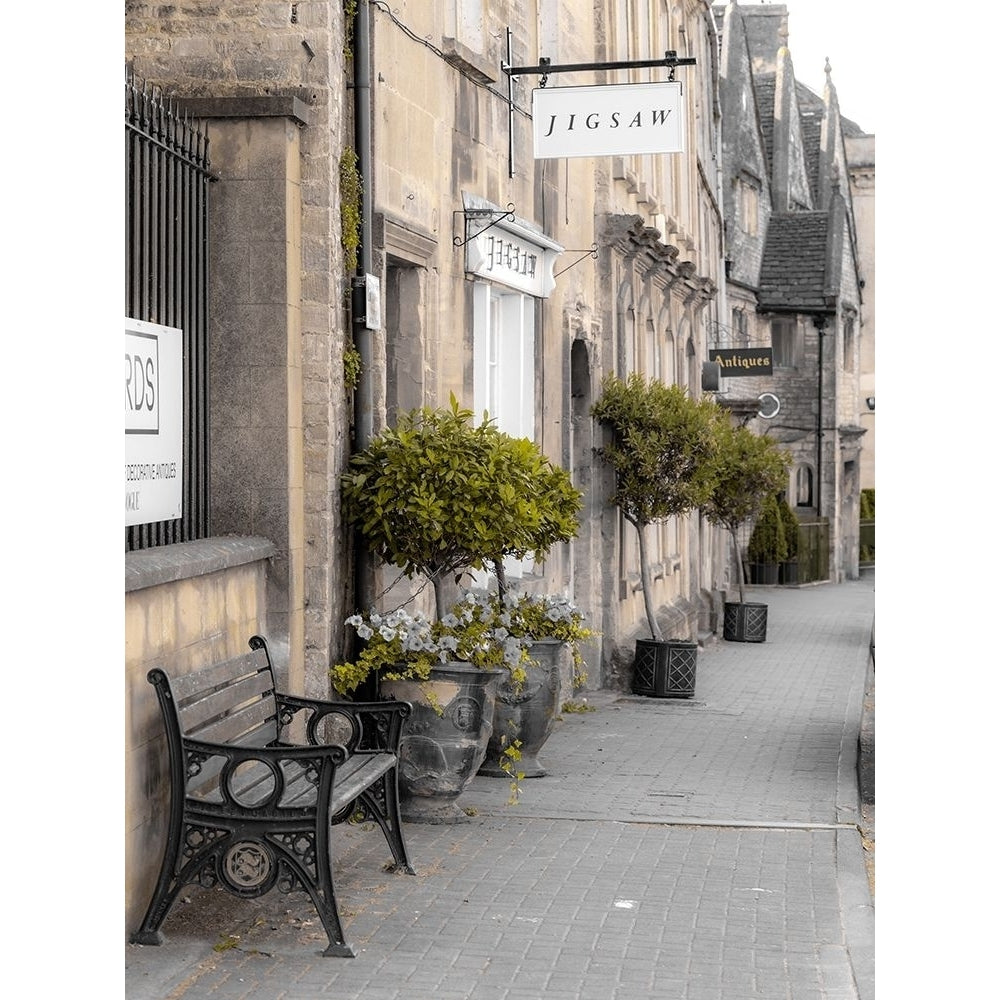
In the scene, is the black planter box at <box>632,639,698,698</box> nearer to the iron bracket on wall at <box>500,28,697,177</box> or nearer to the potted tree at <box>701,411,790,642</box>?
the potted tree at <box>701,411,790,642</box>

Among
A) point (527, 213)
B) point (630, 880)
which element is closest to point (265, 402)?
point (630, 880)

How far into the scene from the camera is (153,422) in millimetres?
7504

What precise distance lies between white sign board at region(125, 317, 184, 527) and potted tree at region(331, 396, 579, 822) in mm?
1271

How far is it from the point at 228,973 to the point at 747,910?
7.97 ft

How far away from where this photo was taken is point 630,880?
25.8ft

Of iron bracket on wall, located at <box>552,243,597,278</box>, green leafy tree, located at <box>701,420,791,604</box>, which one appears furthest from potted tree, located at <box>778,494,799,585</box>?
iron bracket on wall, located at <box>552,243,597,278</box>

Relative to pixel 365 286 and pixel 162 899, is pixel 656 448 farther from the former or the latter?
pixel 162 899

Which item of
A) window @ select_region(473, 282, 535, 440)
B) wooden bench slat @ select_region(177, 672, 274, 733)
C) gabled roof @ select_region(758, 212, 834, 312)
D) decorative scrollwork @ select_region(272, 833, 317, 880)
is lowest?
decorative scrollwork @ select_region(272, 833, 317, 880)

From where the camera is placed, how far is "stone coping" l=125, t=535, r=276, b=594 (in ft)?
21.2

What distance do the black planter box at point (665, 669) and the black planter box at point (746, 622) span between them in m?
7.42

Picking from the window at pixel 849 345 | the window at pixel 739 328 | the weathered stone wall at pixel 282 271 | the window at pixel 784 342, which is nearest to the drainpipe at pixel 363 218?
the weathered stone wall at pixel 282 271

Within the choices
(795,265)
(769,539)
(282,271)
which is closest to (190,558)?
(282,271)

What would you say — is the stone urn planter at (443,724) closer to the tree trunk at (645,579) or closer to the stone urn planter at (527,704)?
the stone urn planter at (527,704)

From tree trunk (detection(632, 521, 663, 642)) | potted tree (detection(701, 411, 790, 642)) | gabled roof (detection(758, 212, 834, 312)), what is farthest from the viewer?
gabled roof (detection(758, 212, 834, 312))
